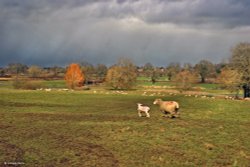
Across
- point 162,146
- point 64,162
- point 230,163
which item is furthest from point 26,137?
point 230,163

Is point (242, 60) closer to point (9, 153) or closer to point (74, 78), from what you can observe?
point (74, 78)

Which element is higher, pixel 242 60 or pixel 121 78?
pixel 242 60

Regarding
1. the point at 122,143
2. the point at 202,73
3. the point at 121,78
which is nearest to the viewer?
the point at 122,143

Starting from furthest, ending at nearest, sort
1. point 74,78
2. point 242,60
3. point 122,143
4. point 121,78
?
point 74,78
point 121,78
point 242,60
point 122,143

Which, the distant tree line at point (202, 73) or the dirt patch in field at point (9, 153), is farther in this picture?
the distant tree line at point (202, 73)

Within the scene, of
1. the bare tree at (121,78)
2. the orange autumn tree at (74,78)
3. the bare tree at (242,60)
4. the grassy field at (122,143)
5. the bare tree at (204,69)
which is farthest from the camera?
the bare tree at (204,69)

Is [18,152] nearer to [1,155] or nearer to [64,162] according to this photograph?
[1,155]

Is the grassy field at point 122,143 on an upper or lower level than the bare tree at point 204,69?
lower

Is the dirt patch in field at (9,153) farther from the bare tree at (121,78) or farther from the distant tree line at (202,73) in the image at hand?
the bare tree at (121,78)

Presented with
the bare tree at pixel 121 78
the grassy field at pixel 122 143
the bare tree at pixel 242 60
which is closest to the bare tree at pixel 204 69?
the bare tree at pixel 121 78

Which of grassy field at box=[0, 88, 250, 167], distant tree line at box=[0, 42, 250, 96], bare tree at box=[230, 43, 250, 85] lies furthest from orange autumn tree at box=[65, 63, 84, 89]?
grassy field at box=[0, 88, 250, 167]

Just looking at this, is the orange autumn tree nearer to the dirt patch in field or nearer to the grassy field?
the grassy field

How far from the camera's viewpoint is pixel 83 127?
83.3 ft

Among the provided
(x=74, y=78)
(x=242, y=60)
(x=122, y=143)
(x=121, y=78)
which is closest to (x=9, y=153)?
(x=122, y=143)
